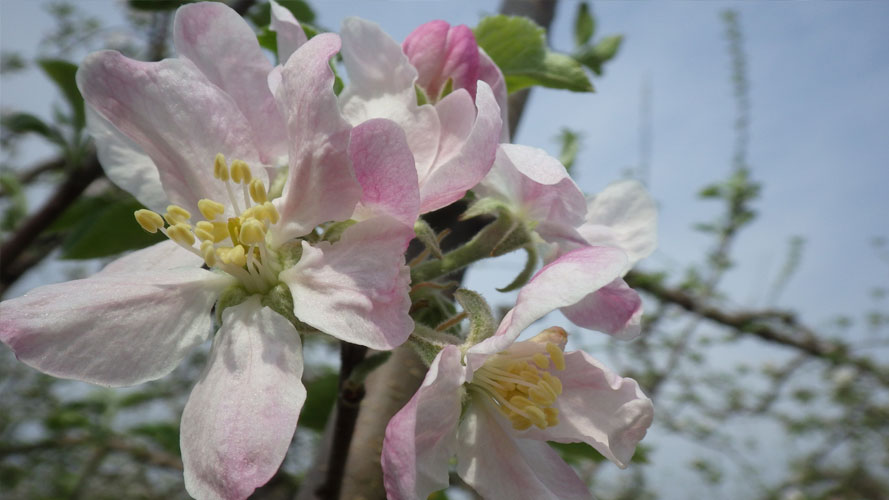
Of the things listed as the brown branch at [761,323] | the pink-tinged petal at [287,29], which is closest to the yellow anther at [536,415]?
the pink-tinged petal at [287,29]

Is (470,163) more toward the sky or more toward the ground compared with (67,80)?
more toward the sky

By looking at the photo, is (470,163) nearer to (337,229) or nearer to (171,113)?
(337,229)

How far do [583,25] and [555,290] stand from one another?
104 centimetres

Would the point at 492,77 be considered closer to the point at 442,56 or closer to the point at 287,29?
the point at 442,56

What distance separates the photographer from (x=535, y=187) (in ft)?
2.32

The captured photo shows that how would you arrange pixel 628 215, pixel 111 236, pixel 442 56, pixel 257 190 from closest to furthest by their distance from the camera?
pixel 257 190 < pixel 442 56 < pixel 628 215 < pixel 111 236

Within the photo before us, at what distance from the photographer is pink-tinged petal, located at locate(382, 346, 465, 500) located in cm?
51

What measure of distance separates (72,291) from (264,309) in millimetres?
163

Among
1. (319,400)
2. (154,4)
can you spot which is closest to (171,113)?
(319,400)

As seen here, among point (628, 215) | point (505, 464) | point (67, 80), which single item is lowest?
point (67, 80)

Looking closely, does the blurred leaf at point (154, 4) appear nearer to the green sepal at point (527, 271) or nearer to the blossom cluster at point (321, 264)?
the blossom cluster at point (321, 264)

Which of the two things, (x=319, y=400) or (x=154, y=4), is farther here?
(x=154, y=4)

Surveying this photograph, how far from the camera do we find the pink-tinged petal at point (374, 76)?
0.68m

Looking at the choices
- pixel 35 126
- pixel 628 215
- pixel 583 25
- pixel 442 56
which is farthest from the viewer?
pixel 35 126
